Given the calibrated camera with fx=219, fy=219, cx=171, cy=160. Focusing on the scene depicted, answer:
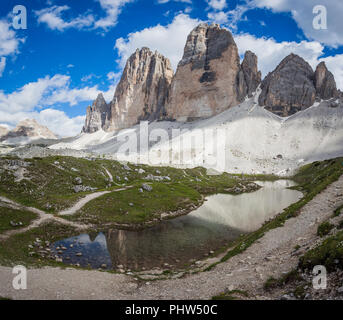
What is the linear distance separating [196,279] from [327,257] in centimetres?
981

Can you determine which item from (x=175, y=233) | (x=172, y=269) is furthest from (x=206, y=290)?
(x=175, y=233)

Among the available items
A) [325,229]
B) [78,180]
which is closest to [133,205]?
[78,180]

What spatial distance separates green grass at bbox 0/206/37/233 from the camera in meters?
29.2

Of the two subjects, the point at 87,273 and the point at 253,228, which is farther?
the point at 253,228

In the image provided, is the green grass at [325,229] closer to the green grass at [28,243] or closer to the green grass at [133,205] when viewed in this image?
the green grass at [28,243]

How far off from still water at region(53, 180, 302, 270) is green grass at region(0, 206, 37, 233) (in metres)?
6.67

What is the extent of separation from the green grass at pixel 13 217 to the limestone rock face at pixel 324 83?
227922 millimetres

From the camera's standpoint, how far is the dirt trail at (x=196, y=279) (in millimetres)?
14281

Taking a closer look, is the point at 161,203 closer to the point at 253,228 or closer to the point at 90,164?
the point at 253,228

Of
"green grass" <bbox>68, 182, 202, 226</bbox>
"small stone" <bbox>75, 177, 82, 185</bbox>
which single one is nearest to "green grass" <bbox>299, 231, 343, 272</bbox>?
"green grass" <bbox>68, 182, 202, 226</bbox>

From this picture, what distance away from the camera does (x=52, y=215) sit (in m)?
36.0

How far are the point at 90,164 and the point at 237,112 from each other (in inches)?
6206

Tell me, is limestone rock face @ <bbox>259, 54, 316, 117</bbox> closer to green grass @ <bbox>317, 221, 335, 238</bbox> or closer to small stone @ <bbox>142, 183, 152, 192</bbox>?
small stone @ <bbox>142, 183, 152, 192</bbox>
